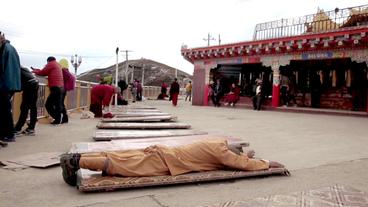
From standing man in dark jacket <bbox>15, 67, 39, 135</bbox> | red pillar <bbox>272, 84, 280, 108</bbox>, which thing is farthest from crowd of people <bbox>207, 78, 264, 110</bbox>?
standing man in dark jacket <bbox>15, 67, 39, 135</bbox>

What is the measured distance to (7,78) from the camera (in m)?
5.64

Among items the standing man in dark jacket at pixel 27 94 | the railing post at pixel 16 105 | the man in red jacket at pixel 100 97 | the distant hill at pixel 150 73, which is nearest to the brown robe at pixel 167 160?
the standing man in dark jacket at pixel 27 94

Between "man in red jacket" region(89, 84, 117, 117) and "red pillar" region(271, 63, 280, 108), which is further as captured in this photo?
"red pillar" region(271, 63, 280, 108)

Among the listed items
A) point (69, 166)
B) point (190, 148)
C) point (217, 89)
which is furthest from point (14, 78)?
point (217, 89)

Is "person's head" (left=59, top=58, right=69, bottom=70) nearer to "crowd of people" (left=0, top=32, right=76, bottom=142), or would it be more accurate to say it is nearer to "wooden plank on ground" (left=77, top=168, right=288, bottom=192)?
"crowd of people" (left=0, top=32, right=76, bottom=142)

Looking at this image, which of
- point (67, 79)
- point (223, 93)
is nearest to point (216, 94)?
point (223, 93)

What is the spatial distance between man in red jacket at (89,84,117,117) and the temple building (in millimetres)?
10369

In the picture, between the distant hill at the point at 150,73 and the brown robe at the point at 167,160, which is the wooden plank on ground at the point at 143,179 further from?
the distant hill at the point at 150,73

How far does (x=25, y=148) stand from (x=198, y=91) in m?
18.8

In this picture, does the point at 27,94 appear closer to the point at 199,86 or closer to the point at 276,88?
the point at 276,88

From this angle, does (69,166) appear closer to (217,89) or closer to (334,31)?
(334,31)

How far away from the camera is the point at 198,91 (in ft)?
79.0

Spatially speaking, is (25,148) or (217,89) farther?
(217,89)

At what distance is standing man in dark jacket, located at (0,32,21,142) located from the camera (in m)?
5.64
